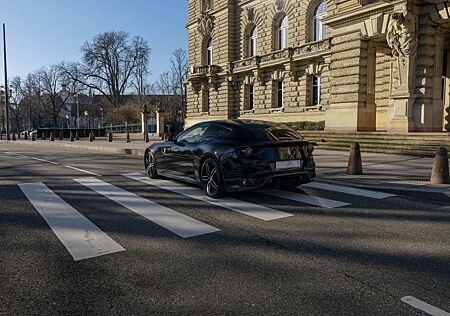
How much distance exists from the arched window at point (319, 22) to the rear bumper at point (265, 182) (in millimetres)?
25963

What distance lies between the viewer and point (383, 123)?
2281 cm

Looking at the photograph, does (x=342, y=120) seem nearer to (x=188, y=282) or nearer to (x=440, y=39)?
(x=440, y=39)

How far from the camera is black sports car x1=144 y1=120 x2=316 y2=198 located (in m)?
6.70

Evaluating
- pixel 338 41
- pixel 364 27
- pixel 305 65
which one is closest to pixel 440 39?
pixel 364 27

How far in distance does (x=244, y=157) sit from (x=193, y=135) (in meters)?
2.04

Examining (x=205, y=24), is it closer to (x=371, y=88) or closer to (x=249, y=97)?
(x=249, y=97)

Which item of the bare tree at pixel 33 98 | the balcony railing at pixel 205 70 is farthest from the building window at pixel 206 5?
the bare tree at pixel 33 98

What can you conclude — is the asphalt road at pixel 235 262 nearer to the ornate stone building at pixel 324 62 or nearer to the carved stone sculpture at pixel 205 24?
the ornate stone building at pixel 324 62

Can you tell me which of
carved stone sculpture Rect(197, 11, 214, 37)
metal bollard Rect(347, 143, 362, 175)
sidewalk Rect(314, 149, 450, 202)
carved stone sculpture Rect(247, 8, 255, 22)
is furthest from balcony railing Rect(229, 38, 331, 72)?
metal bollard Rect(347, 143, 362, 175)

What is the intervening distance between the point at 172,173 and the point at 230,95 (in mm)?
31056

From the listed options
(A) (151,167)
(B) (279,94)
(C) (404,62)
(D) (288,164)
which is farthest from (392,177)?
(B) (279,94)

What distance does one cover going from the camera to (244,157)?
263 inches

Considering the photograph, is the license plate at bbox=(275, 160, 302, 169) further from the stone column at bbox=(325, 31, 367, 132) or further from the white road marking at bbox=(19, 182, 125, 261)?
the stone column at bbox=(325, 31, 367, 132)

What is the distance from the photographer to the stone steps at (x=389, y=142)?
47.5 feet
